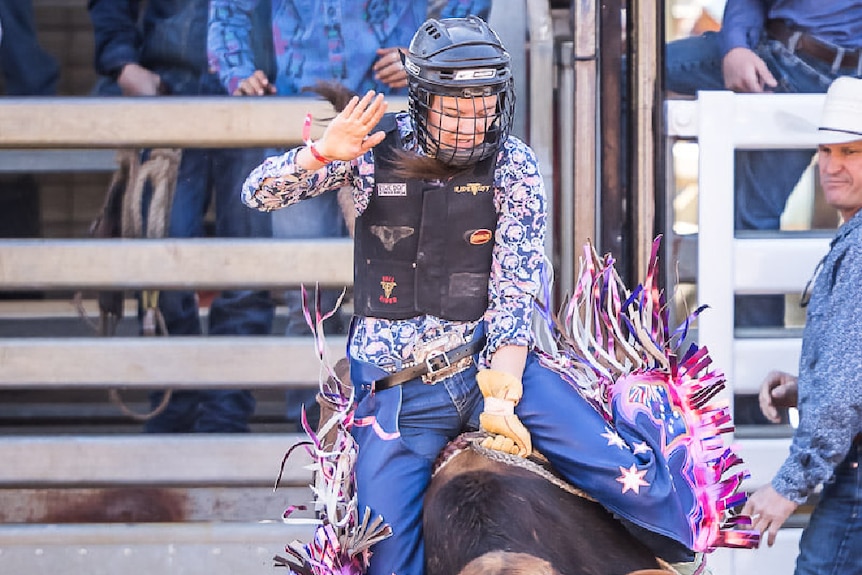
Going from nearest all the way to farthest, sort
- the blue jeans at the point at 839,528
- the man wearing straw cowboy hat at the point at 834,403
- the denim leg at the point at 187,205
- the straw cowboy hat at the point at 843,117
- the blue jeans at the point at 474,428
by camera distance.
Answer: the blue jeans at the point at 474,428 < the man wearing straw cowboy hat at the point at 834,403 < the blue jeans at the point at 839,528 < the straw cowboy hat at the point at 843,117 < the denim leg at the point at 187,205

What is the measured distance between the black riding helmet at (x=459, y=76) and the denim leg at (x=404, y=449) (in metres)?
0.55

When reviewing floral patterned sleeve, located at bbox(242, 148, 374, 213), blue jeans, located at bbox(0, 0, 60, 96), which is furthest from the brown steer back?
blue jeans, located at bbox(0, 0, 60, 96)

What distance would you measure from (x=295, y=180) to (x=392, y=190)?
24 centimetres

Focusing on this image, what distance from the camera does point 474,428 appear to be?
8.70ft

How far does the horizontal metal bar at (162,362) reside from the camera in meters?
4.17

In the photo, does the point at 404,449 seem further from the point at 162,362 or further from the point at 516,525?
the point at 162,362

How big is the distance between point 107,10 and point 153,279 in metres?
1.11

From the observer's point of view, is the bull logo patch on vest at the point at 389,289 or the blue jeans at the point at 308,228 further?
the blue jeans at the point at 308,228

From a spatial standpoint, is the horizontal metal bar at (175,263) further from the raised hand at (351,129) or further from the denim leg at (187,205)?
the raised hand at (351,129)

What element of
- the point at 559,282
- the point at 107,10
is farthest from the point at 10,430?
the point at 559,282

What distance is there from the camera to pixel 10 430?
4.86 metres

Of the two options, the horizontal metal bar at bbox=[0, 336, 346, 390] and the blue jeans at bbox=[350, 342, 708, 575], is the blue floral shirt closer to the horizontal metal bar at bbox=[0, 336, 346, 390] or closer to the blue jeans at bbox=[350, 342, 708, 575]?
the blue jeans at bbox=[350, 342, 708, 575]

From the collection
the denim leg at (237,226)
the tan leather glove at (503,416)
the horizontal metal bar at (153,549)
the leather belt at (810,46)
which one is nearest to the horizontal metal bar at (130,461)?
the horizontal metal bar at (153,549)

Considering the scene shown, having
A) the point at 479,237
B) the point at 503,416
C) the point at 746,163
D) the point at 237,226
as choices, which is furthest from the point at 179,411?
the point at 746,163
